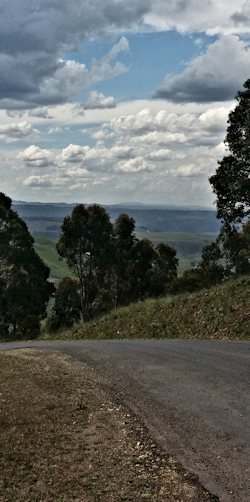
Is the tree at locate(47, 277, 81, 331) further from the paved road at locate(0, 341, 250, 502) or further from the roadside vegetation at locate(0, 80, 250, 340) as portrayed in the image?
→ the paved road at locate(0, 341, 250, 502)

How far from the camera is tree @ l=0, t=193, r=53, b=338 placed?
2016 inches

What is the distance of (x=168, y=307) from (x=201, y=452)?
837 inches

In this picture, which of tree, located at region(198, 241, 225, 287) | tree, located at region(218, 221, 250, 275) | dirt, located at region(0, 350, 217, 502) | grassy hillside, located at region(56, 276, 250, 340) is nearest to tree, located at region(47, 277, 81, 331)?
tree, located at region(198, 241, 225, 287)

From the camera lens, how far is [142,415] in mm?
9219

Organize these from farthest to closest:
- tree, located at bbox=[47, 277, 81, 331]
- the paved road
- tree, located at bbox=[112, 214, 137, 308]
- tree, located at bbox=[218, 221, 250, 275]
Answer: tree, located at bbox=[112, 214, 137, 308] → tree, located at bbox=[218, 221, 250, 275] → tree, located at bbox=[47, 277, 81, 331] → the paved road

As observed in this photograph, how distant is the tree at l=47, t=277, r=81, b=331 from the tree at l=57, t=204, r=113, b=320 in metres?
1.58

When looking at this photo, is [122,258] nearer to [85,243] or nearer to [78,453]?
[85,243]

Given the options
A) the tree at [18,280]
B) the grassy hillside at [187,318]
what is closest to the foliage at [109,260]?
the tree at [18,280]

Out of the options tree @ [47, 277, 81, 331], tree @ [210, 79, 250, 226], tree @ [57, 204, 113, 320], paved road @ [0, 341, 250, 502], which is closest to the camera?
paved road @ [0, 341, 250, 502]

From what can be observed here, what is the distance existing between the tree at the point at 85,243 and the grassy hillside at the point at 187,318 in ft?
85.5

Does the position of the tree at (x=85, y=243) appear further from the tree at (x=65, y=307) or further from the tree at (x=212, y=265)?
the tree at (x=212, y=265)

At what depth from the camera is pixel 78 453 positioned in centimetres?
744

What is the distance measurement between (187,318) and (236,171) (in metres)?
9.55

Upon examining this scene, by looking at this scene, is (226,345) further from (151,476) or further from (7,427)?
(151,476)
